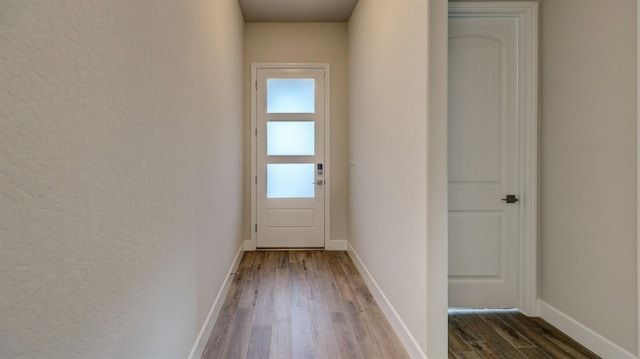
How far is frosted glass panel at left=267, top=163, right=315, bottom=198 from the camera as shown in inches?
174

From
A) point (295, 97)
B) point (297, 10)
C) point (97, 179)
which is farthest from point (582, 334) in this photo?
point (297, 10)

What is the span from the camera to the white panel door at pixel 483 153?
2537 millimetres

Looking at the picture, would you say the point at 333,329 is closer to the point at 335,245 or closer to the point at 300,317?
the point at 300,317

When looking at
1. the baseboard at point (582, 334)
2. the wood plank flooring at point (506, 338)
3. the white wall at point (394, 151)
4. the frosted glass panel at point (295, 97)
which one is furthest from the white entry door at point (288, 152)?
the baseboard at point (582, 334)

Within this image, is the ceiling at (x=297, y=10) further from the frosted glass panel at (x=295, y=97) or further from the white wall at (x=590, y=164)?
the white wall at (x=590, y=164)

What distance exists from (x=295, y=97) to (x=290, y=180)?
41.8 inches

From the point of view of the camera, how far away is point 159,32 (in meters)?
1.37

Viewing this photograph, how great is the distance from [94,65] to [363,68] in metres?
2.90

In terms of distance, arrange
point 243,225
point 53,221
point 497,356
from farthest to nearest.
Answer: point 243,225
point 497,356
point 53,221

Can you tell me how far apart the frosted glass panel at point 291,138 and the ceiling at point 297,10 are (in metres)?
1.25

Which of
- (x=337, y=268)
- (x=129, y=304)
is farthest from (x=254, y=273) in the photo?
(x=129, y=304)

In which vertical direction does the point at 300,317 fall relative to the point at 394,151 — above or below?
below

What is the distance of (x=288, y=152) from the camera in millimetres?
4410

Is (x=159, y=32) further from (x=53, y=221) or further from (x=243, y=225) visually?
(x=243, y=225)
